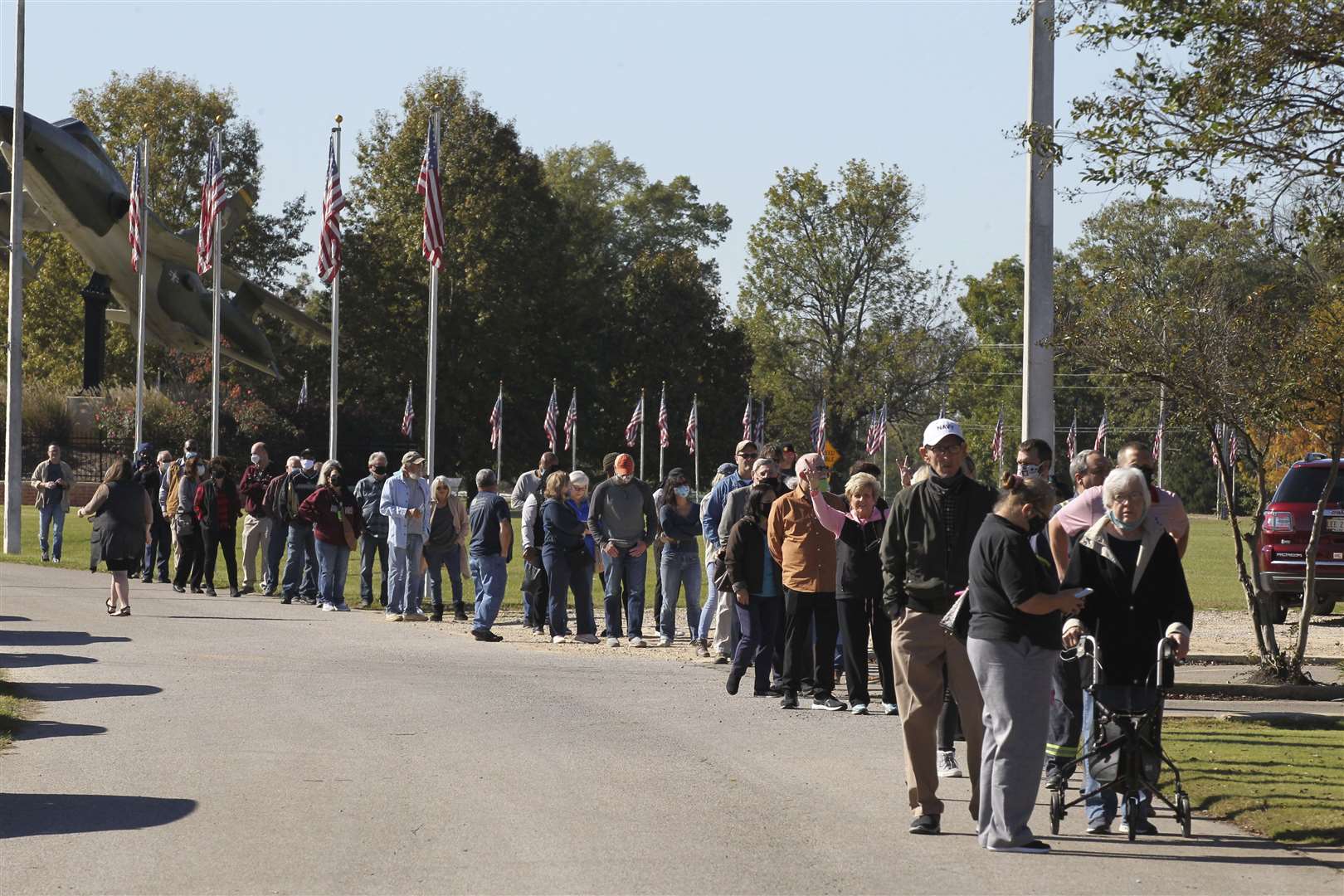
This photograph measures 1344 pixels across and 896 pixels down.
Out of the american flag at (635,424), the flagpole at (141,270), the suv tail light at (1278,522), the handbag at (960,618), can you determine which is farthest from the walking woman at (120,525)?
the american flag at (635,424)

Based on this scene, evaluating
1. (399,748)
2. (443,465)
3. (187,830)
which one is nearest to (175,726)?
(399,748)

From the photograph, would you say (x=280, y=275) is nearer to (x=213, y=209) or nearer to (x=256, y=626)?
(x=213, y=209)

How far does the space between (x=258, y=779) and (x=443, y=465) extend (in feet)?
180

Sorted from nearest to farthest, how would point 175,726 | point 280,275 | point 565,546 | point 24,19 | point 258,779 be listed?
point 258,779 → point 175,726 → point 565,546 → point 24,19 → point 280,275

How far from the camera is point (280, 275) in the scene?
75500 millimetres

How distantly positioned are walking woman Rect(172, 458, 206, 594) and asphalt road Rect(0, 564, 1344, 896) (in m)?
6.60

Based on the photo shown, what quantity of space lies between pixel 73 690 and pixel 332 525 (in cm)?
769

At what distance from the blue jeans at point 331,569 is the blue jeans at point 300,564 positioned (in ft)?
1.50

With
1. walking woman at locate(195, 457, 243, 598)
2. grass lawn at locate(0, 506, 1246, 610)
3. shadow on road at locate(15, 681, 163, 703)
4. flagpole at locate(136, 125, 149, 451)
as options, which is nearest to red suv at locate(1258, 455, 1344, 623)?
grass lawn at locate(0, 506, 1246, 610)

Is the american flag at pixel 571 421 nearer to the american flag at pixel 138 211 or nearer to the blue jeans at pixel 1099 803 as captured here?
the american flag at pixel 138 211

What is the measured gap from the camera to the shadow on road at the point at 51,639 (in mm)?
16016

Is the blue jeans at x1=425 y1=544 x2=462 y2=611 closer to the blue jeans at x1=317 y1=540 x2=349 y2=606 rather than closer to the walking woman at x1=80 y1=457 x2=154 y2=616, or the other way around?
the blue jeans at x1=317 y1=540 x2=349 y2=606

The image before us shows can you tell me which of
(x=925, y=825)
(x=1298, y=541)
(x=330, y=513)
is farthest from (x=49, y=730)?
(x=1298, y=541)

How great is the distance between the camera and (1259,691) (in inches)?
575
